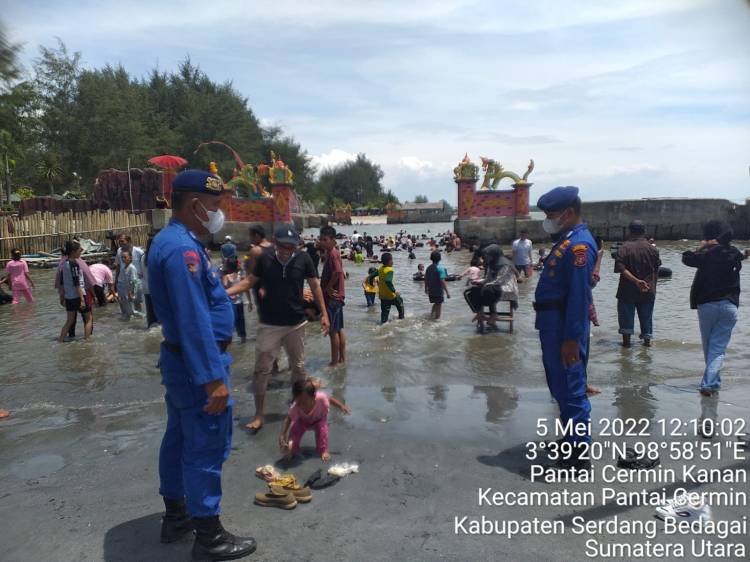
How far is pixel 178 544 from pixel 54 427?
2.98 m

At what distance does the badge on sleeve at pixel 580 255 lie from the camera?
4.02 meters

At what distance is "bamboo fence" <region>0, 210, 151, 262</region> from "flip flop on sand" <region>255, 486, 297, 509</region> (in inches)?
644

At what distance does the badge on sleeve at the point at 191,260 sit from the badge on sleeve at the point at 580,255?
2.63m

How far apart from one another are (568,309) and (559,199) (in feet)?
2.87

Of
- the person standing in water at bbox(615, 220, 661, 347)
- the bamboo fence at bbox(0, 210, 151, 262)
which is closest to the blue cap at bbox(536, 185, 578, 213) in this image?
the person standing in water at bbox(615, 220, 661, 347)

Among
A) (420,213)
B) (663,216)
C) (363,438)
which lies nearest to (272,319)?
(363,438)

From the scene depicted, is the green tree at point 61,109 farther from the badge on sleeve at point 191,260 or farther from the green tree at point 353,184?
the green tree at point 353,184

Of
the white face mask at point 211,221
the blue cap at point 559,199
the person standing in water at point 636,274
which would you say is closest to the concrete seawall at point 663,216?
the person standing in water at point 636,274

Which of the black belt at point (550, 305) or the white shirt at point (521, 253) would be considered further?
the white shirt at point (521, 253)

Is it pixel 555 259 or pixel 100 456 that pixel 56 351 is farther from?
pixel 555 259

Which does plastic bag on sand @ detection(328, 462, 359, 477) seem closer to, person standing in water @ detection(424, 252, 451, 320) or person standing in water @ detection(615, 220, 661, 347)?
person standing in water @ detection(615, 220, 661, 347)

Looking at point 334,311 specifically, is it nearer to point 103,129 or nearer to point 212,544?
point 212,544

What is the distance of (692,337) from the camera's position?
353 inches

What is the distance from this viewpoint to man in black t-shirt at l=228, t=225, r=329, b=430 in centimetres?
539
